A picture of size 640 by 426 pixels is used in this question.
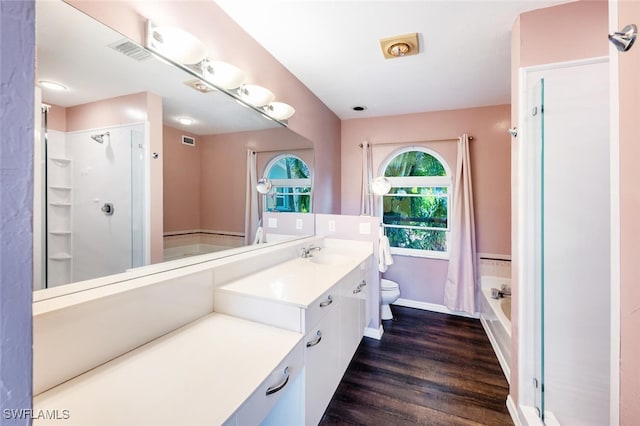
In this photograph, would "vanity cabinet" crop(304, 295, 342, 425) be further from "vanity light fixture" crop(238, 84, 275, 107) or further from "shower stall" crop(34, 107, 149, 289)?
"vanity light fixture" crop(238, 84, 275, 107)

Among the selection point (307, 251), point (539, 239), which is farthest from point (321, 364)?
point (539, 239)

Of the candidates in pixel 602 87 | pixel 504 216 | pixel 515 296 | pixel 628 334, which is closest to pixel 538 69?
pixel 602 87

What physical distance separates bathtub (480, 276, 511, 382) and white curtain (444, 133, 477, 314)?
134 mm

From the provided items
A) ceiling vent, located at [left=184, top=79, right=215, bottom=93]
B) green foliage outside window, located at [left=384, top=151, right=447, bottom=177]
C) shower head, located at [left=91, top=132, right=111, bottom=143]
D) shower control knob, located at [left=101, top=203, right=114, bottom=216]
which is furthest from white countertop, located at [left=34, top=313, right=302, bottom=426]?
green foliage outside window, located at [left=384, top=151, right=447, bottom=177]

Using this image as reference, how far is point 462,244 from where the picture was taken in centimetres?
298

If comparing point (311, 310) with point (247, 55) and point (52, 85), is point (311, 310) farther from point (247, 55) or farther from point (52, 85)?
point (247, 55)

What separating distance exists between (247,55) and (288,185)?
990 millimetres

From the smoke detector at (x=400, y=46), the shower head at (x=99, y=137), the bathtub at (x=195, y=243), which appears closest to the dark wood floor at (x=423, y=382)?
the bathtub at (x=195, y=243)

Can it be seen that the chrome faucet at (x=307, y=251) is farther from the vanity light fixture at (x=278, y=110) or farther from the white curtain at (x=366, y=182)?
the white curtain at (x=366, y=182)

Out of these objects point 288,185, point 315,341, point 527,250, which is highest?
point 288,185

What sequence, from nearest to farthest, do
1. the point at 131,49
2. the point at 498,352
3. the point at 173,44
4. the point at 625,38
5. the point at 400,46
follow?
1. the point at 625,38
2. the point at 131,49
3. the point at 173,44
4. the point at 400,46
5. the point at 498,352

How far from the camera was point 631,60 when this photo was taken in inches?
26.9

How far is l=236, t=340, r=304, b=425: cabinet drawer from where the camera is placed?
72cm

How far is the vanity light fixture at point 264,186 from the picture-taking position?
1.89 metres
